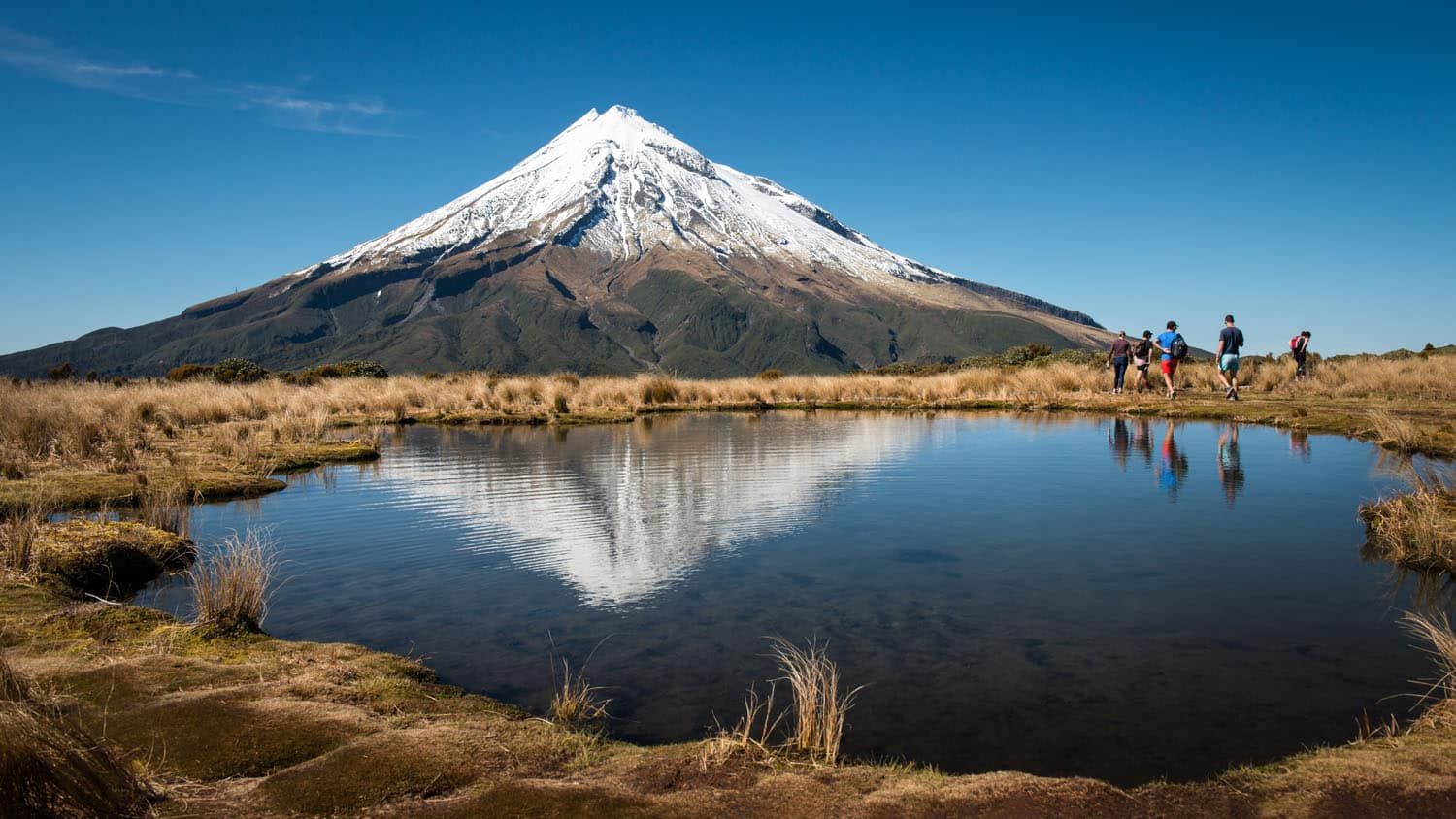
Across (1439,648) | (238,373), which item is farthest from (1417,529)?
(238,373)

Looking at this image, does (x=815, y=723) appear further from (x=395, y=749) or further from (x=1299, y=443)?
(x=1299, y=443)

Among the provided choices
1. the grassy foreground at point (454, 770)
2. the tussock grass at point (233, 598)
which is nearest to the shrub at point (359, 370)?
the tussock grass at point (233, 598)

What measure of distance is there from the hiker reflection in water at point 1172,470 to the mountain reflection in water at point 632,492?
500cm

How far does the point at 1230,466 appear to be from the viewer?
15.1 m

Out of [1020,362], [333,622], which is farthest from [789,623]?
[1020,362]

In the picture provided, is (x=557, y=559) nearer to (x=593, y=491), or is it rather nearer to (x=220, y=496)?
(x=593, y=491)

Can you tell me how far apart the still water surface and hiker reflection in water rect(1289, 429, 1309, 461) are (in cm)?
29

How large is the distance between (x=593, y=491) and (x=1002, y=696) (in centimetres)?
966

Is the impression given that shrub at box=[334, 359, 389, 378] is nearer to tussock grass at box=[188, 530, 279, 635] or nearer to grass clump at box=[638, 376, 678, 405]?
grass clump at box=[638, 376, 678, 405]

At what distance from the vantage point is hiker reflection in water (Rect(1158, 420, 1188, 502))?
43.3ft

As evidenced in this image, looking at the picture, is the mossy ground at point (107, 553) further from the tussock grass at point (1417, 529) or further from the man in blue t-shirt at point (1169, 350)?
the man in blue t-shirt at point (1169, 350)

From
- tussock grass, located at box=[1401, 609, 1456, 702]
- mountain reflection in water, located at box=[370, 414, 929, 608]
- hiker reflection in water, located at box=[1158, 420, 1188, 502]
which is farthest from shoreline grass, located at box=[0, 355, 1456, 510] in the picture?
tussock grass, located at box=[1401, 609, 1456, 702]

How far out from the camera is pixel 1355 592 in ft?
25.3

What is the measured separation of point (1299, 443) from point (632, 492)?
46.4 ft
